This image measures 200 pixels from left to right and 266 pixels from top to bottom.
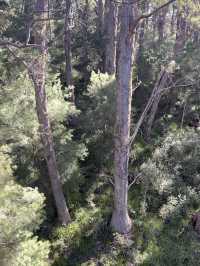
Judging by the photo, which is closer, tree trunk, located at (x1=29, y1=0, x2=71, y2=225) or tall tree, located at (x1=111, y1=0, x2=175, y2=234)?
tall tree, located at (x1=111, y1=0, x2=175, y2=234)

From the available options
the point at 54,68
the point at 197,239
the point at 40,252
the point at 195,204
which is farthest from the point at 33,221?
the point at 54,68

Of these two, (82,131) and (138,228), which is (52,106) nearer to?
(82,131)

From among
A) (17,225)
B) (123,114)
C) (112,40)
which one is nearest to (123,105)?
(123,114)

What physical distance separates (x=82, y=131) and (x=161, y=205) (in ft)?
12.4

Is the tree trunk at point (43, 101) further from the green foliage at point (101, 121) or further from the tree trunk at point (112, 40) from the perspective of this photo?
the tree trunk at point (112, 40)

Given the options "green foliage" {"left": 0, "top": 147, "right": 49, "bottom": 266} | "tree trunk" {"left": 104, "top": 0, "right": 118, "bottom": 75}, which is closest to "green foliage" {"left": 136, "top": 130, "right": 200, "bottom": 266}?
"green foliage" {"left": 0, "top": 147, "right": 49, "bottom": 266}

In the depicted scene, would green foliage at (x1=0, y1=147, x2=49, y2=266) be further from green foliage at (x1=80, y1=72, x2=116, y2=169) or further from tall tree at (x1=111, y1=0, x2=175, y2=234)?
green foliage at (x1=80, y1=72, x2=116, y2=169)

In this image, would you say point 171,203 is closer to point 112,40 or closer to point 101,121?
point 101,121

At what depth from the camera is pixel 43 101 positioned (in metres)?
7.55

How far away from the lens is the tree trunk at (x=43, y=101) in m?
6.95

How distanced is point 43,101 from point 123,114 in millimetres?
1906

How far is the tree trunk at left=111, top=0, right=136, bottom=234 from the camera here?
6.43 m

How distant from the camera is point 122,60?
6777mm

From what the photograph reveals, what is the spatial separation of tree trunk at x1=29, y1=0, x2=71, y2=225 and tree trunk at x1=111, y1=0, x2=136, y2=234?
60.0 inches
